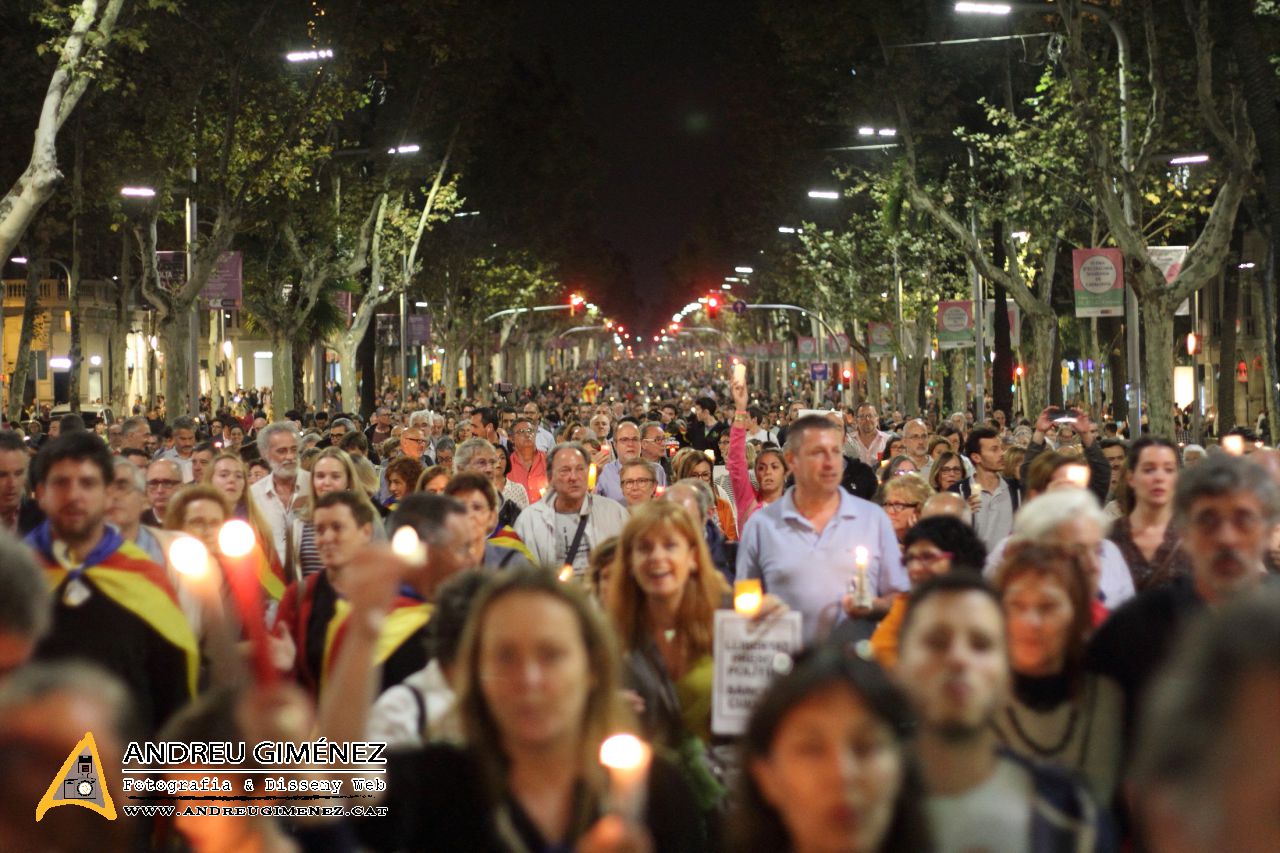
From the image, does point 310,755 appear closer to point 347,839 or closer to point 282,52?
point 347,839

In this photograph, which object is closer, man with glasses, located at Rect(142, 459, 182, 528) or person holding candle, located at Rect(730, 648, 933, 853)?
person holding candle, located at Rect(730, 648, 933, 853)

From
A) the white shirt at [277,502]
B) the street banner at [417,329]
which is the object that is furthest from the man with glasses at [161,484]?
the street banner at [417,329]

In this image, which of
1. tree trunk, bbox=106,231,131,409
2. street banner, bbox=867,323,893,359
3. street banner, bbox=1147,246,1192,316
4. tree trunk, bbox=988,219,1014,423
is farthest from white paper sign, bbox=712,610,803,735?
street banner, bbox=867,323,893,359

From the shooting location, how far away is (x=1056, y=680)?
15.7 ft

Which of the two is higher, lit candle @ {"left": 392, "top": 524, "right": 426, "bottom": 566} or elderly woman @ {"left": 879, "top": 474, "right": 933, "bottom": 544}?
lit candle @ {"left": 392, "top": 524, "right": 426, "bottom": 566}

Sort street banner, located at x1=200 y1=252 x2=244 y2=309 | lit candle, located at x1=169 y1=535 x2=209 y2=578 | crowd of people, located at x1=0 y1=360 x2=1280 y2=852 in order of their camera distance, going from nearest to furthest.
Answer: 1. crowd of people, located at x1=0 y1=360 x2=1280 y2=852
2. lit candle, located at x1=169 y1=535 x2=209 y2=578
3. street banner, located at x1=200 y1=252 x2=244 y2=309

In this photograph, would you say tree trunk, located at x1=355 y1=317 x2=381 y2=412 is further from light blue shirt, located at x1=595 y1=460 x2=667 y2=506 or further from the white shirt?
the white shirt

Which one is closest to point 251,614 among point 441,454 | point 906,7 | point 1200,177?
point 441,454

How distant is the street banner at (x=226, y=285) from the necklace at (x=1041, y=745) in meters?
30.6

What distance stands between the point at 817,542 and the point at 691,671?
193cm

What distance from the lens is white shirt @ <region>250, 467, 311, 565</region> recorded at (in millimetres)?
11273

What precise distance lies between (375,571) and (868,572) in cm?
431

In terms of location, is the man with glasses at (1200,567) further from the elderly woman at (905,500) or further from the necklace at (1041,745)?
the elderly woman at (905,500)

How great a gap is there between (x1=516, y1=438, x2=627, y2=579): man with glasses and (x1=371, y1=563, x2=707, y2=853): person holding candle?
21.4ft
